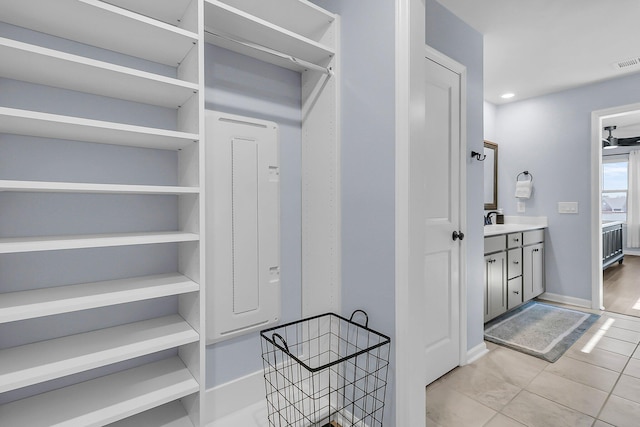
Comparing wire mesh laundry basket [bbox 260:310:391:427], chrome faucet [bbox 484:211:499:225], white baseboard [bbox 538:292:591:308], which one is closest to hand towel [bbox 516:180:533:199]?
chrome faucet [bbox 484:211:499:225]

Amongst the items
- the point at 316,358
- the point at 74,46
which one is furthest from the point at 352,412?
the point at 74,46

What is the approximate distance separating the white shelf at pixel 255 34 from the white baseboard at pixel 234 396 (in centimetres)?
176

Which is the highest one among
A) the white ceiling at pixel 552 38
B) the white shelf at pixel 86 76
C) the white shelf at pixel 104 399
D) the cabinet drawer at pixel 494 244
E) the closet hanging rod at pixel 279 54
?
the white ceiling at pixel 552 38

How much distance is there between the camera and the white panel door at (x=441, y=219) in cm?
216

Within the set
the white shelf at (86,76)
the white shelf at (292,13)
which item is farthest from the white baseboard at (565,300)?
the white shelf at (86,76)

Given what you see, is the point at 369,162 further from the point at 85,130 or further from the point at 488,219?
the point at 488,219

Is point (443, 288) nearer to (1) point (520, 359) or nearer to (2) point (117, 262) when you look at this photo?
(1) point (520, 359)

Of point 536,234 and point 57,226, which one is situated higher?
point 57,226

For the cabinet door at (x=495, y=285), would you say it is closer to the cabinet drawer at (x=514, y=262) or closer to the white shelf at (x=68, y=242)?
the cabinet drawer at (x=514, y=262)

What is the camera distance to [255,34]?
1.65m

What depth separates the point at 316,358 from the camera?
1.91 metres

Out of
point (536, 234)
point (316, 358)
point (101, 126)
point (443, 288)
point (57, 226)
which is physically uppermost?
point (101, 126)

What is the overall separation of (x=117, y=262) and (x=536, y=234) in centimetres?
412

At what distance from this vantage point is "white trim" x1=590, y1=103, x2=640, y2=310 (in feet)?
11.8
